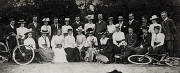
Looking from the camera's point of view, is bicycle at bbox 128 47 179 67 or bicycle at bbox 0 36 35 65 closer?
bicycle at bbox 128 47 179 67

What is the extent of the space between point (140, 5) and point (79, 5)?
0.96 m

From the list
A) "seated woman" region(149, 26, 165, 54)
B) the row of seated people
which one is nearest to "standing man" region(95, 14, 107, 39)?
the row of seated people

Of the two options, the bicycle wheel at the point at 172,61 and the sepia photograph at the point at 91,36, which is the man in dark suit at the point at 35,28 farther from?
the bicycle wheel at the point at 172,61

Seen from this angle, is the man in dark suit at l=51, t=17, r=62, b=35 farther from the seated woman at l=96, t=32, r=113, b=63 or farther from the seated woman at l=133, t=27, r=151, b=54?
the seated woman at l=133, t=27, r=151, b=54

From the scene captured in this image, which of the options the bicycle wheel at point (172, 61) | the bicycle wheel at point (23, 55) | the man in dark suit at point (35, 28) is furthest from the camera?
the man in dark suit at point (35, 28)

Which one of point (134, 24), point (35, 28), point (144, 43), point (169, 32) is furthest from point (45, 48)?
point (169, 32)

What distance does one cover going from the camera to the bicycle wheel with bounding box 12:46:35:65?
5355mm

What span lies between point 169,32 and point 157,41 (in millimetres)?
234

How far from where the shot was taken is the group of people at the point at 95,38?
17.6ft

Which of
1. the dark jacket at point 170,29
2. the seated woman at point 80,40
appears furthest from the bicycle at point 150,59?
the seated woman at point 80,40

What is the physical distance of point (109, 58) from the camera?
5.39 metres

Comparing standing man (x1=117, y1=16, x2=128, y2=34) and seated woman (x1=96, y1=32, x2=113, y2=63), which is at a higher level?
standing man (x1=117, y1=16, x2=128, y2=34)

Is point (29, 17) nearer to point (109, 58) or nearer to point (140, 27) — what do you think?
point (109, 58)

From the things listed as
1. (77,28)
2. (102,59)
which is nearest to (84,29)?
(77,28)
